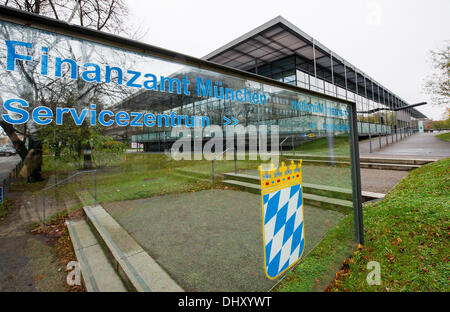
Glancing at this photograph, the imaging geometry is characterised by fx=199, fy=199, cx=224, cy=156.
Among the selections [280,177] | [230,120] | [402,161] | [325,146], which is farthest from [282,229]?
[402,161]

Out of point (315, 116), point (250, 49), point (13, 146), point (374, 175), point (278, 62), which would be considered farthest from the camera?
point (278, 62)

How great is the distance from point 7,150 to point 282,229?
2.01m

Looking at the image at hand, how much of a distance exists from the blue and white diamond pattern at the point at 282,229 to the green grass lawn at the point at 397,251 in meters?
0.29

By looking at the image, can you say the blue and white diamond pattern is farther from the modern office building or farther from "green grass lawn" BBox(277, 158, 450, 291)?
the modern office building

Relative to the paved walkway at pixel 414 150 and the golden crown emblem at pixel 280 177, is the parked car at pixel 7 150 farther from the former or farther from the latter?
the paved walkway at pixel 414 150

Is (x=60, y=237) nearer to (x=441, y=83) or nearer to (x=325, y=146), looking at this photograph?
(x=325, y=146)

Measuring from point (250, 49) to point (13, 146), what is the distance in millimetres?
15976

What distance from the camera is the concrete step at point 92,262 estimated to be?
1.43 m

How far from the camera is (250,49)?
48.3 feet

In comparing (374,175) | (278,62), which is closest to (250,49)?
(278,62)

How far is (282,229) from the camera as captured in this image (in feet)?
5.90
